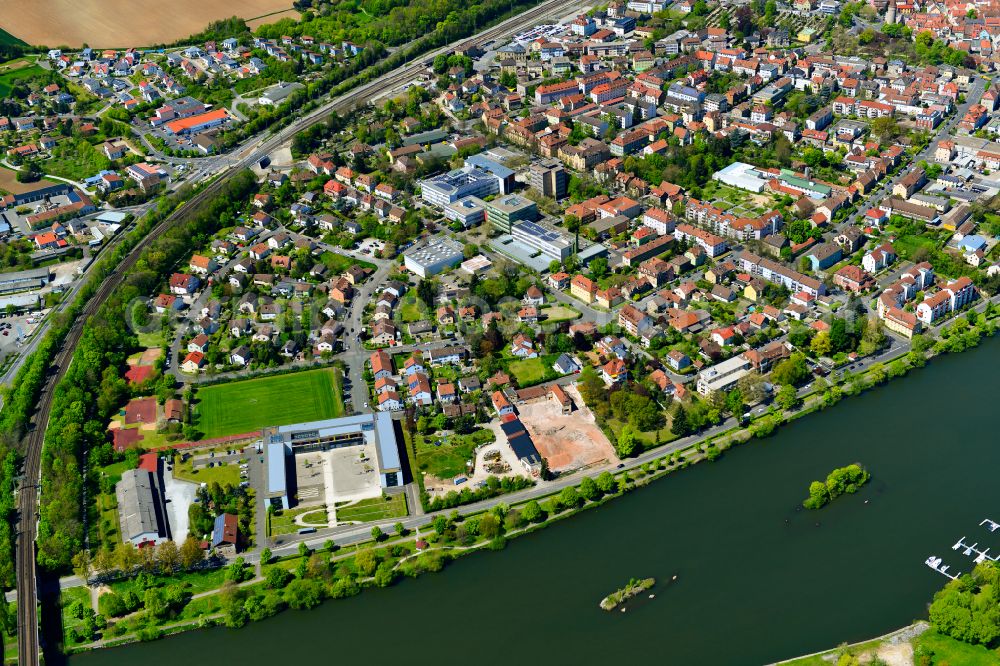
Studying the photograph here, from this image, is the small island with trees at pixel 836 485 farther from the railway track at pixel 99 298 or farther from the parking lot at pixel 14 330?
the parking lot at pixel 14 330

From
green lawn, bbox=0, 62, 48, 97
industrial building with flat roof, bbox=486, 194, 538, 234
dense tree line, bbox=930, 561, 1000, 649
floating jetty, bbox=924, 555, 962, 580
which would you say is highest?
green lawn, bbox=0, 62, 48, 97

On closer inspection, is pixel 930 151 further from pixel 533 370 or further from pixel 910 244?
pixel 533 370

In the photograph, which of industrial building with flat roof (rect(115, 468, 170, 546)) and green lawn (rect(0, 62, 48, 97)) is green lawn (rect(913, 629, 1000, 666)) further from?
green lawn (rect(0, 62, 48, 97))

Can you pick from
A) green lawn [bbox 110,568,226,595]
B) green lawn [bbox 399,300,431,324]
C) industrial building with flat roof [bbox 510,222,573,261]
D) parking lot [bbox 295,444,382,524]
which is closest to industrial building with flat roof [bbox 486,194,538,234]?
industrial building with flat roof [bbox 510,222,573,261]

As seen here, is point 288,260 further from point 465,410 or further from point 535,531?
point 535,531

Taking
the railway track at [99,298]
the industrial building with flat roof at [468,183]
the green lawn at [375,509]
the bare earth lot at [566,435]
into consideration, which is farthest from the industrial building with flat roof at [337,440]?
the industrial building with flat roof at [468,183]

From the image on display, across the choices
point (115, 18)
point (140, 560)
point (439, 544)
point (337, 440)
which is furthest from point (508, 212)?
point (115, 18)
